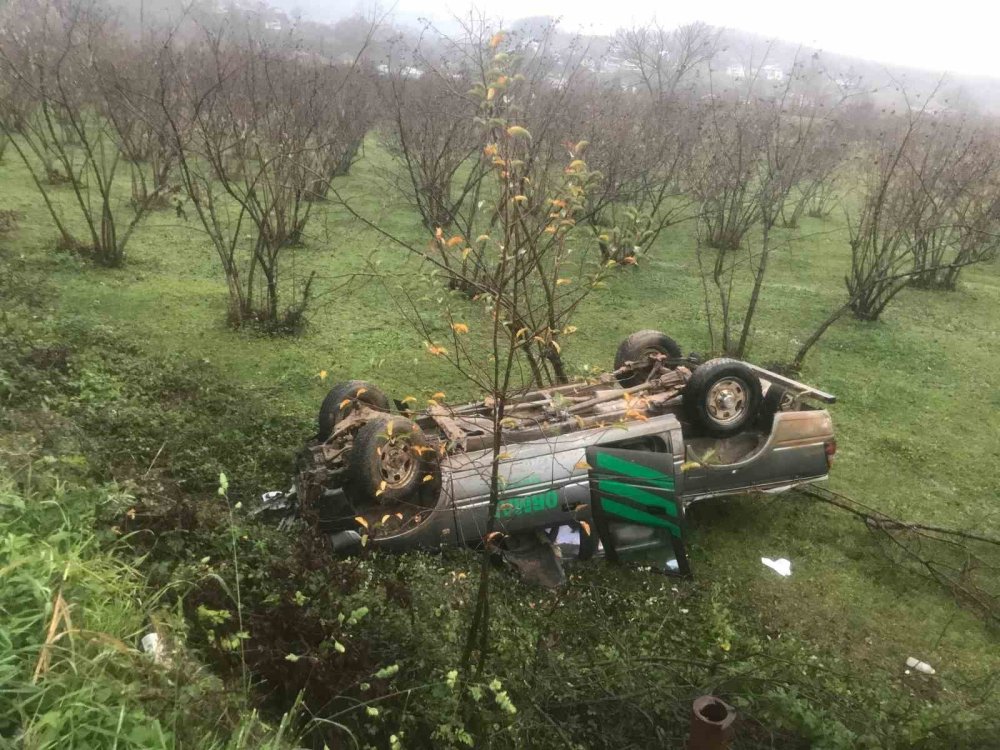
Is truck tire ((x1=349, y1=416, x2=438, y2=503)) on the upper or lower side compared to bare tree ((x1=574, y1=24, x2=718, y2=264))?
lower

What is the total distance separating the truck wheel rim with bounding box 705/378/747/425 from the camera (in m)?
6.06

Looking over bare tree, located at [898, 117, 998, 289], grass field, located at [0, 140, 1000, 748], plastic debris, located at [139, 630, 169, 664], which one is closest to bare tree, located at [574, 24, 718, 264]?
grass field, located at [0, 140, 1000, 748]

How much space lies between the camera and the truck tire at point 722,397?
19.5 feet

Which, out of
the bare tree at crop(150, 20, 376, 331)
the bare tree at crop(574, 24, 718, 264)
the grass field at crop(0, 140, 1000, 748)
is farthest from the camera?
the bare tree at crop(574, 24, 718, 264)

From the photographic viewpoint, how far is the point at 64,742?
195 cm

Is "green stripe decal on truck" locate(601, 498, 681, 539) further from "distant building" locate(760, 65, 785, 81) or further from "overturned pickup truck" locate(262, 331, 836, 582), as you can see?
"distant building" locate(760, 65, 785, 81)

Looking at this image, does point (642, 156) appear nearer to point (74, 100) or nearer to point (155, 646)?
point (74, 100)

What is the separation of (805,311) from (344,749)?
39.2ft

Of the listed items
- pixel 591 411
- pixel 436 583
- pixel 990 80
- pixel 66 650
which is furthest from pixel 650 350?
pixel 990 80

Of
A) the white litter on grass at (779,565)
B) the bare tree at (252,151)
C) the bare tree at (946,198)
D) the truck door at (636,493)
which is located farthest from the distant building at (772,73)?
the truck door at (636,493)

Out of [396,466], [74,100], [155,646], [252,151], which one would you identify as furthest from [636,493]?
[74,100]

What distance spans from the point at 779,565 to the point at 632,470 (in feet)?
5.69

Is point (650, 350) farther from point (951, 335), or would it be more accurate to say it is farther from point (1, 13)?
point (1, 13)

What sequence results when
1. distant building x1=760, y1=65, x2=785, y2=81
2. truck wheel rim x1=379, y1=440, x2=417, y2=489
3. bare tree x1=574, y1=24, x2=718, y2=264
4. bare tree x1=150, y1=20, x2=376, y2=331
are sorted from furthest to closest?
distant building x1=760, y1=65, x2=785, y2=81 → bare tree x1=574, y1=24, x2=718, y2=264 → bare tree x1=150, y1=20, x2=376, y2=331 → truck wheel rim x1=379, y1=440, x2=417, y2=489
